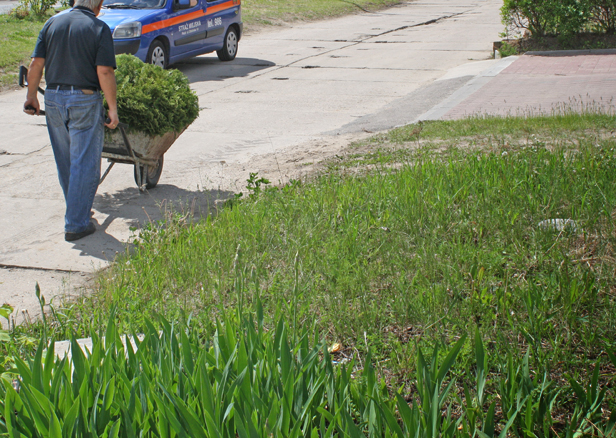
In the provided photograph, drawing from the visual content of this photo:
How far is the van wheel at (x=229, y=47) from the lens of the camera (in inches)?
623

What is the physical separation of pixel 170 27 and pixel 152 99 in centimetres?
826

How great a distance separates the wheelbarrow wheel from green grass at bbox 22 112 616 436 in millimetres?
1229

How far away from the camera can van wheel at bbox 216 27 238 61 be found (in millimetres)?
15812

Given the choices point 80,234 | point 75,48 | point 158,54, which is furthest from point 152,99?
point 158,54

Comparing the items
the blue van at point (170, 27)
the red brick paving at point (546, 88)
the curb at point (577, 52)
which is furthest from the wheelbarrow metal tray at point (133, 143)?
the curb at point (577, 52)

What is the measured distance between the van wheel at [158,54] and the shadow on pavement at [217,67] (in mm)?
605

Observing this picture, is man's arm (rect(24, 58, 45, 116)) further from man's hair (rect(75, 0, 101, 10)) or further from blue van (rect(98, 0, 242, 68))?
blue van (rect(98, 0, 242, 68))

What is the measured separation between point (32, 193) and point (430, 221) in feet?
14.2

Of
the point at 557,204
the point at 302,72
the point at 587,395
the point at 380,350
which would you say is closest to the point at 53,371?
the point at 380,350

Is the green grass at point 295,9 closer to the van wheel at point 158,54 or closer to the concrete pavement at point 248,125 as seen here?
the concrete pavement at point 248,125

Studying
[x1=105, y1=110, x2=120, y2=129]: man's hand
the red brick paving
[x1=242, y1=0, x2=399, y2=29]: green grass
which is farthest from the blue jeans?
[x1=242, y1=0, x2=399, y2=29]: green grass

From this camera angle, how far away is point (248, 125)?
9.47 m

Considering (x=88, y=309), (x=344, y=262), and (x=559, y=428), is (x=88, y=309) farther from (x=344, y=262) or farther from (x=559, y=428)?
(x=559, y=428)

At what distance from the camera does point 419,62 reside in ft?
50.6
